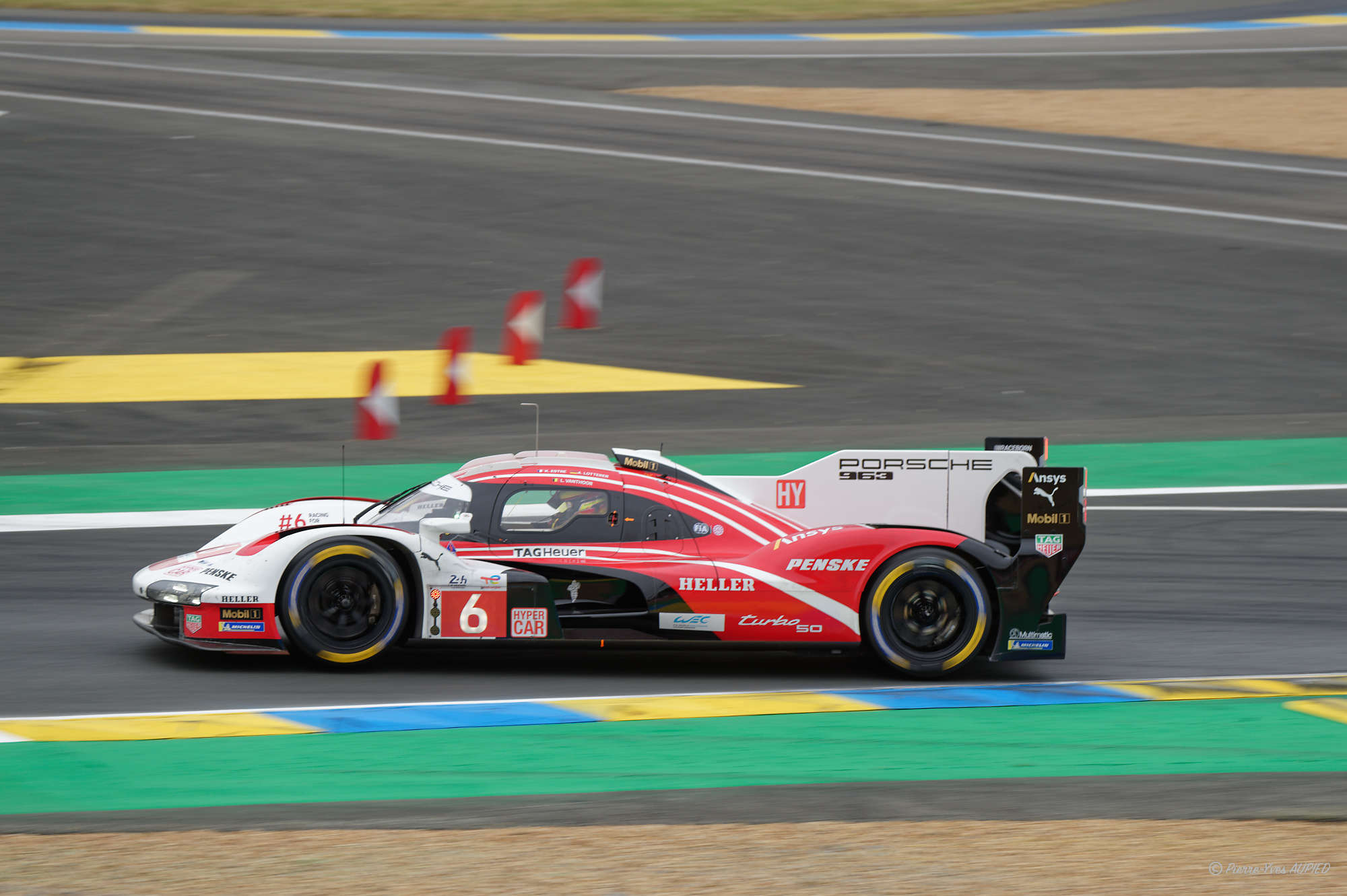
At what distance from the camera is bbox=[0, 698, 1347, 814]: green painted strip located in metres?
7.10

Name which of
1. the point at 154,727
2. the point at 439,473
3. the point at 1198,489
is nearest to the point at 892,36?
the point at 1198,489

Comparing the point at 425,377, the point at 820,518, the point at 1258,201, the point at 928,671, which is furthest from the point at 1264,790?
the point at 1258,201

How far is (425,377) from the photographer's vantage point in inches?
667

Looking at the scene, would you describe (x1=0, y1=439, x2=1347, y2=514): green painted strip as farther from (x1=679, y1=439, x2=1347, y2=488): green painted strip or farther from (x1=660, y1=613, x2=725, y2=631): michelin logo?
(x1=660, y1=613, x2=725, y2=631): michelin logo

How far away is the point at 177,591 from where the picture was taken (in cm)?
872

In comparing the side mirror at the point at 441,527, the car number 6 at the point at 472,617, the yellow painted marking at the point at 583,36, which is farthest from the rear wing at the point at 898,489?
the yellow painted marking at the point at 583,36

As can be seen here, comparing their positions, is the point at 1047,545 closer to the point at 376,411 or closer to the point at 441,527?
the point at 441,527

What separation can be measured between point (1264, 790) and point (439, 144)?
68.2ft

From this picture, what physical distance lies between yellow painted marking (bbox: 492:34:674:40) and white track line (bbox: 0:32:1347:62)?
1.46 metres

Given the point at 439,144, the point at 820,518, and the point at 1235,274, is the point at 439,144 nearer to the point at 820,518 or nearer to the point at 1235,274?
the point at 1235,274

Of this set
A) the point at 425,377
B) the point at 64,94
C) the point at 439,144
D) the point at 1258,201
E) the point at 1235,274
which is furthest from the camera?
the point at 64,94

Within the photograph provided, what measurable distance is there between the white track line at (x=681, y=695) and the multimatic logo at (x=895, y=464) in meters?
1.20

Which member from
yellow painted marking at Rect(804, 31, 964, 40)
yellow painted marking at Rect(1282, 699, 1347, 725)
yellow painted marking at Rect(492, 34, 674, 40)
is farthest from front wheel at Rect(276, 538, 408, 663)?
yellow painted marking at Rect(804, 31, 964, 40)

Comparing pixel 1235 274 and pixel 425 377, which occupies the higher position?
pixel 1235 274
